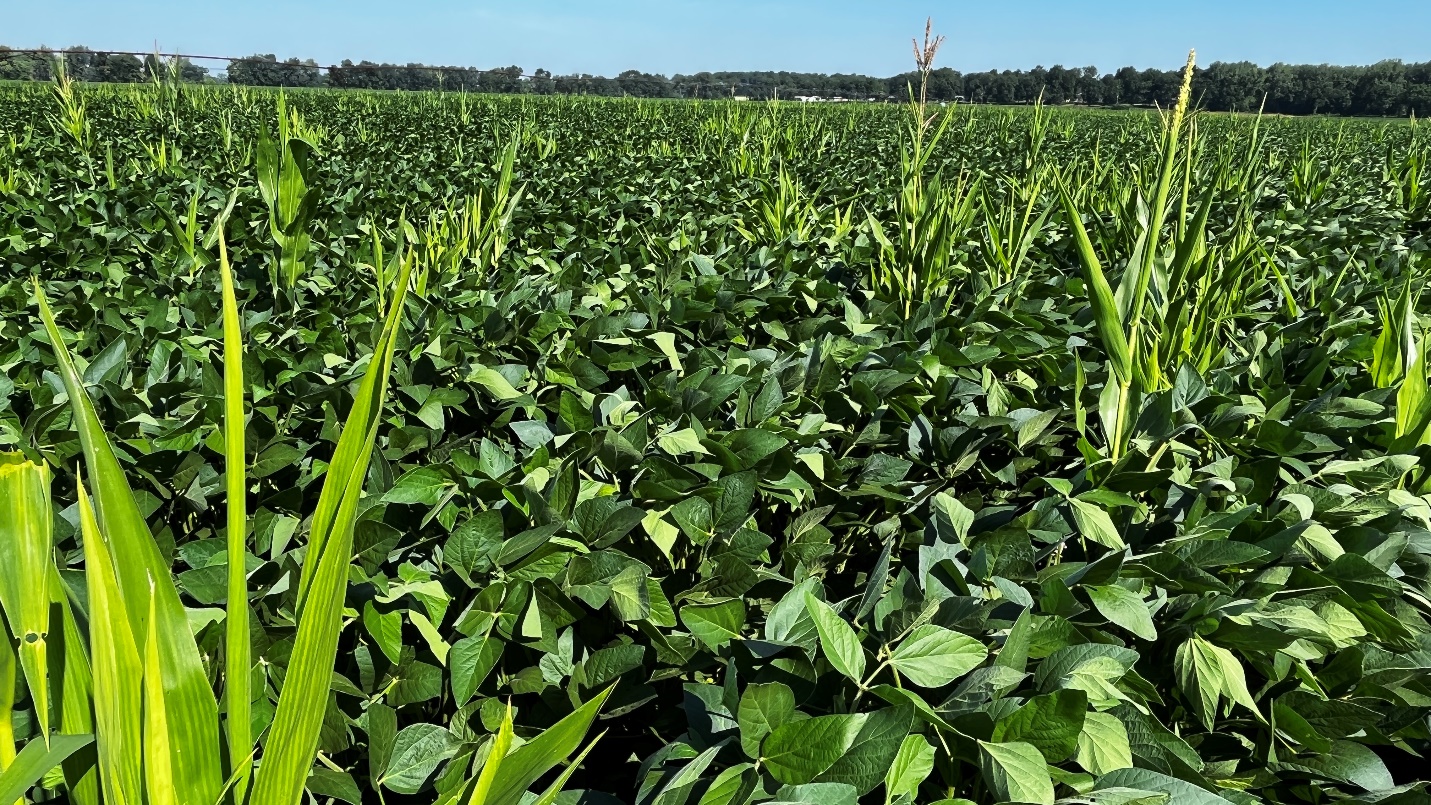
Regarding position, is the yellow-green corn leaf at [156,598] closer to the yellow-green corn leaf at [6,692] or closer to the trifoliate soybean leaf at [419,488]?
the yellow-green corn leaf at [6,692]

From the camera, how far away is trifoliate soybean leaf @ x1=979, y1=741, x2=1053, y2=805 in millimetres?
769

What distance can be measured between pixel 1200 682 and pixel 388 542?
942 mm

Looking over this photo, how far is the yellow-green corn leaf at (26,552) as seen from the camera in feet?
1.78

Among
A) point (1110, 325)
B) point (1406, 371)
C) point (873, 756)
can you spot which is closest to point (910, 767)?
point (873, 756)

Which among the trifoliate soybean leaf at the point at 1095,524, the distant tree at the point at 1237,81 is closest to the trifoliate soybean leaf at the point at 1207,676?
the trifoliate soybean leaf at the point at 1095,524

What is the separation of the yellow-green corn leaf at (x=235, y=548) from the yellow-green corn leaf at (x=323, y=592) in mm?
39

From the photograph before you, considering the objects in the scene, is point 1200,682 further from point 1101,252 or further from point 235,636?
point 1101,252

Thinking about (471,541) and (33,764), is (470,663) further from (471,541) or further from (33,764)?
(33,764)

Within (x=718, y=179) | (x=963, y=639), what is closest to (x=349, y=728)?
(x=963, y=639)

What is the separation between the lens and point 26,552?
548 mm

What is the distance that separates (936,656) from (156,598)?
2.17 ft

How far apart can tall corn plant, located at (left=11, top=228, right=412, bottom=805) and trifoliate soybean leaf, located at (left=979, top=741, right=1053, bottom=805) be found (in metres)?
0.56

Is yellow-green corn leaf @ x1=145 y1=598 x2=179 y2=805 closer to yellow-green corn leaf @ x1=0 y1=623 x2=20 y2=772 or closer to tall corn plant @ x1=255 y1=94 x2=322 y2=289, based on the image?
yellow-green corn leaf @ x1=0 y1=623 x2=20 y2=772

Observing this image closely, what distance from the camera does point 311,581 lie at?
0.57 m
